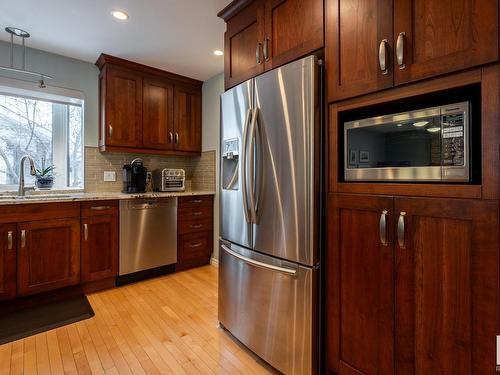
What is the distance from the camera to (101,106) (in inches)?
120

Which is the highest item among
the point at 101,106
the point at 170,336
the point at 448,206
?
the point at 101,106

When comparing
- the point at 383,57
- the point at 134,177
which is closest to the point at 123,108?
the point at 134,177

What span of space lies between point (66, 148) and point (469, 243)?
361 centimetres

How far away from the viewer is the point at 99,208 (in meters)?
2.62

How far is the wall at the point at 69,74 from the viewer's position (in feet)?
8.78

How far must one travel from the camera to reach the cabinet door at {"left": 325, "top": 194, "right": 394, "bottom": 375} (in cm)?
117

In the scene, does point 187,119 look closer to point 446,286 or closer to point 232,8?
point 232,8

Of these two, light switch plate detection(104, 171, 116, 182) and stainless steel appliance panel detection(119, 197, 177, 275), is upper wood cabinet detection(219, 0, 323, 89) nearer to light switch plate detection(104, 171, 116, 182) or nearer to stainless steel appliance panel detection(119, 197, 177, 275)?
stainless steel appliance panel detection(119, 197, 177, 275)

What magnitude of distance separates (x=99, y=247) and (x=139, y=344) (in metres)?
1.18

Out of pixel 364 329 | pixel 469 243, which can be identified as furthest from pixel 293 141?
pixel 364 329

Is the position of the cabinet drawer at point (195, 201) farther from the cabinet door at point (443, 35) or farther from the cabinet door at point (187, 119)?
the cabinet door at point (443, 35)

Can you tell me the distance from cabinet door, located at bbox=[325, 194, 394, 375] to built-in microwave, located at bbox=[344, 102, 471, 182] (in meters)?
0.14

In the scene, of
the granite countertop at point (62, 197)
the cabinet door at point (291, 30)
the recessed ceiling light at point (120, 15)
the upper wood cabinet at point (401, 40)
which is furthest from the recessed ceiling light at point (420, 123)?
the granite countertop at point (62, 197)

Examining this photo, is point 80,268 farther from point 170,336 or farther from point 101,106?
point 101,106
